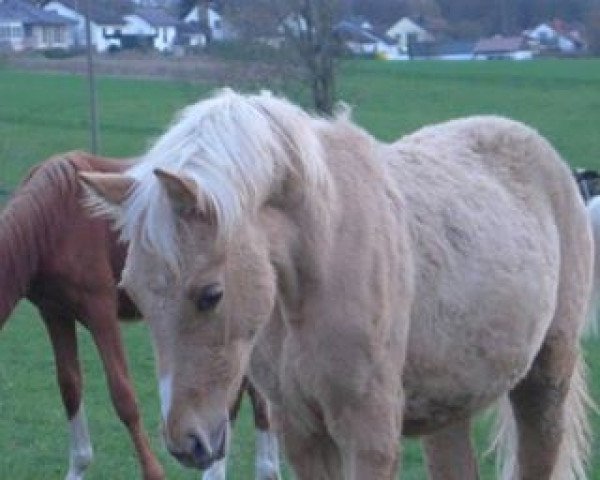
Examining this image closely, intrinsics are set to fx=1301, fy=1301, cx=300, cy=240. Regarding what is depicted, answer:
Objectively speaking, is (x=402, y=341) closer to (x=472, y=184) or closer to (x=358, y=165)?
(x=358, y=165)

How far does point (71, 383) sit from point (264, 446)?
967 millimetres

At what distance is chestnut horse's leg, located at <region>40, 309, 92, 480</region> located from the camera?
614 centimetres

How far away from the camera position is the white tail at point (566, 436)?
446cm

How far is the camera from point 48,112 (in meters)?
33.0

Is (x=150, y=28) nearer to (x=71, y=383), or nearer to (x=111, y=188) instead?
(x=71, y=383)

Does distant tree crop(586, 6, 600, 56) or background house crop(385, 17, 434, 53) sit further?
background house crop(385, 17, 434, 53)

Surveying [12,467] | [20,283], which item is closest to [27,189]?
[20,283]

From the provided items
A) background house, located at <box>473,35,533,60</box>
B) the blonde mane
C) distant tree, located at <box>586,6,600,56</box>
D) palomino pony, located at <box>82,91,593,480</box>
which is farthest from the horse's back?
background house, located at <box>473,35,533,60</box>

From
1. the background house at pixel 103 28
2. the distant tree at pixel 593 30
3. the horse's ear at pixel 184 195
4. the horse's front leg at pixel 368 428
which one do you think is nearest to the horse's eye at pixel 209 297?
the horse's ear at pixel 184 195

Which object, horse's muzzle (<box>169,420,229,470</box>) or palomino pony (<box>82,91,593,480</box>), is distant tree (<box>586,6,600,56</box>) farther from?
horse's muzzle (<box>169,420,229,470</box>)

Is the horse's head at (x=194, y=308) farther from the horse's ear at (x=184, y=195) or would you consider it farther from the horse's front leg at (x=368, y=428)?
the horse's front leg at (x=368, y=428)

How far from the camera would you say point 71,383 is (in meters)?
6.18

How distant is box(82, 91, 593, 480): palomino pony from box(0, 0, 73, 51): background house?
150ft

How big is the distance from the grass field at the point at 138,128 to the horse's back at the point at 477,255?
7.76 feet
